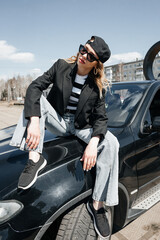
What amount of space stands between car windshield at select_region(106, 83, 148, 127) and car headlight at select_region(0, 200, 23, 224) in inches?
52.3

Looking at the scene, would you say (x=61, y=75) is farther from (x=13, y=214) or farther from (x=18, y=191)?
(x=13, y=214)

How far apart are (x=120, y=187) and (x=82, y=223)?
1.67 ft

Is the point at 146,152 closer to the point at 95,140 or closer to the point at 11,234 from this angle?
the point at 95,140

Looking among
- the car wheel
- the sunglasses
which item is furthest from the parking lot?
the sunglasses

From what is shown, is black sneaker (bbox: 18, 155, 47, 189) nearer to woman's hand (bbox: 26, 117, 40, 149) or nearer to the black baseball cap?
woman's hand (bbox: 26, 117, 40, 149)

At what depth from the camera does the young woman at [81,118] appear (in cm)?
159

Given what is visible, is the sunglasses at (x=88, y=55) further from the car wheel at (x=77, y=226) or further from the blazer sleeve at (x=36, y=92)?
the car wheel at (x=77, y=226)

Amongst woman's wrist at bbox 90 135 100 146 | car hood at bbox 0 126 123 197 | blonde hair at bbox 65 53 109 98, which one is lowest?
car hood at bbox 0 126 123 197

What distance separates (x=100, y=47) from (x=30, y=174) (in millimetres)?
1292

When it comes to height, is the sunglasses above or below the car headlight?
above

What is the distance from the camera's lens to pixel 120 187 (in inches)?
70.8

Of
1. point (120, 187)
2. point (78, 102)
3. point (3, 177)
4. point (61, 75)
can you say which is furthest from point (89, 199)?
point (61, 75)

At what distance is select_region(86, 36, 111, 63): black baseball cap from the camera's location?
5.87ft

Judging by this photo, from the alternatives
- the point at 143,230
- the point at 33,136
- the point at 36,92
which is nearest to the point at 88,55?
the point at 36,92
